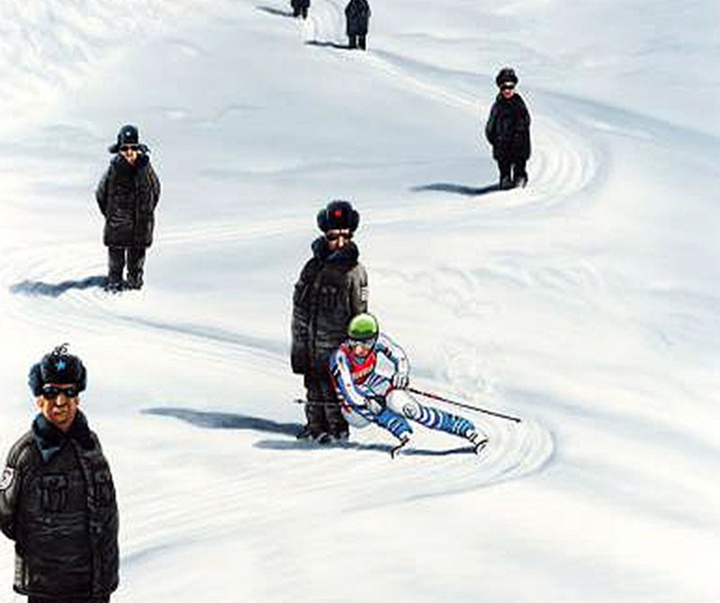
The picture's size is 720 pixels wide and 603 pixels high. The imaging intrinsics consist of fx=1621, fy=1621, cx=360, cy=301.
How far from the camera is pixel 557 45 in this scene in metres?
29.8

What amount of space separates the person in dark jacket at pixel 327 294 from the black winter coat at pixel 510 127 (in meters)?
8.26

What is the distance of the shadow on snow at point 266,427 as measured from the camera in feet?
31.1

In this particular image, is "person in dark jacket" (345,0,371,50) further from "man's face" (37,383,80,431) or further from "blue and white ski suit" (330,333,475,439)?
"man's face" (37,383,80,431)

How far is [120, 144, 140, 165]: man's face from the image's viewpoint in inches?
496

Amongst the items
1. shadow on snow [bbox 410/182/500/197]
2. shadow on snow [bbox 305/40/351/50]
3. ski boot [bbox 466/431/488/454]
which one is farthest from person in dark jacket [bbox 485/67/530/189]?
shadow on snow [bbox 305/40/351/50]

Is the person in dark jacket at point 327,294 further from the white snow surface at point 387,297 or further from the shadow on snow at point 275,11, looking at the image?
the shadow on snow at point 275,11

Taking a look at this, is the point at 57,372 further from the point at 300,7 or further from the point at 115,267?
the point at 300,7

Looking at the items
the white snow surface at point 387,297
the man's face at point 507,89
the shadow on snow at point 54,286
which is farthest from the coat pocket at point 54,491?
the man's face at point 507,89

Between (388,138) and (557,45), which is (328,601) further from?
(557,45)

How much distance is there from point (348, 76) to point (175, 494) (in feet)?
56.1

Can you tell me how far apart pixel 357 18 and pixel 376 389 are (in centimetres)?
1888

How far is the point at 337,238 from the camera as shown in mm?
9281

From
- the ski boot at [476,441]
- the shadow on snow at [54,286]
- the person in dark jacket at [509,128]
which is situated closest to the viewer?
the ski boot at [476,441]

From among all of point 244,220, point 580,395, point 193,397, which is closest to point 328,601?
point 193,397
